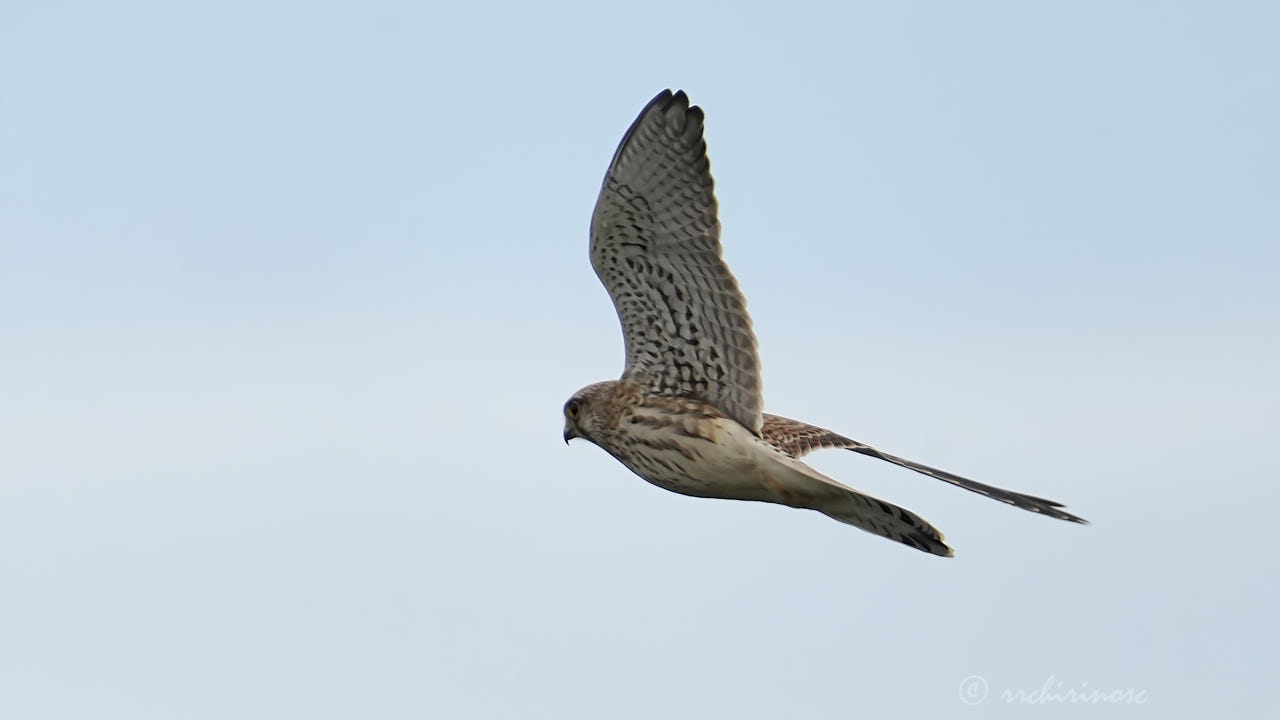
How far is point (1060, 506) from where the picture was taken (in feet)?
23.3

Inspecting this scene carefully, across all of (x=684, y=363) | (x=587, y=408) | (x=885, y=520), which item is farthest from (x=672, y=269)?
(x=885, y=520)

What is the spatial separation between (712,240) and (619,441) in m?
1.27

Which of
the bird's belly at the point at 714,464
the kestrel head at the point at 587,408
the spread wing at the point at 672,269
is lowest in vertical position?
the bird's belly at the point at 714,464

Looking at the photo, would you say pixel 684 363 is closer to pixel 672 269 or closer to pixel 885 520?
pixel 672 269

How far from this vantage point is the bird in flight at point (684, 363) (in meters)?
7.43

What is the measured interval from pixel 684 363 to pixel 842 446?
3.83 ft

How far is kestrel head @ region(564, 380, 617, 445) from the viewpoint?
26.9 feet

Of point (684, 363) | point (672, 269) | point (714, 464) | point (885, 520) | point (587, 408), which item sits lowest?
point (885, 520)

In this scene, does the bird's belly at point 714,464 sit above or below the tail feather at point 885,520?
above

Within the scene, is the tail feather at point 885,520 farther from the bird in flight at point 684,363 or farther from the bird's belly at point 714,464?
the bird's belly at point 714,464

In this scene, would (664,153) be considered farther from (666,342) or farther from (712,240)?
(666,342)

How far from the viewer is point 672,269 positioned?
7.84m

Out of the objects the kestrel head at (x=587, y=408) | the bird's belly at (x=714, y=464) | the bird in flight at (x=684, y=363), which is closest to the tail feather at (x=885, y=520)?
the bird in flight at (x=684, y=363)

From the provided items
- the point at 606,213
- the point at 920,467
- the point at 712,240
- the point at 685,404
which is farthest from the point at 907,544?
the point at 606,213
